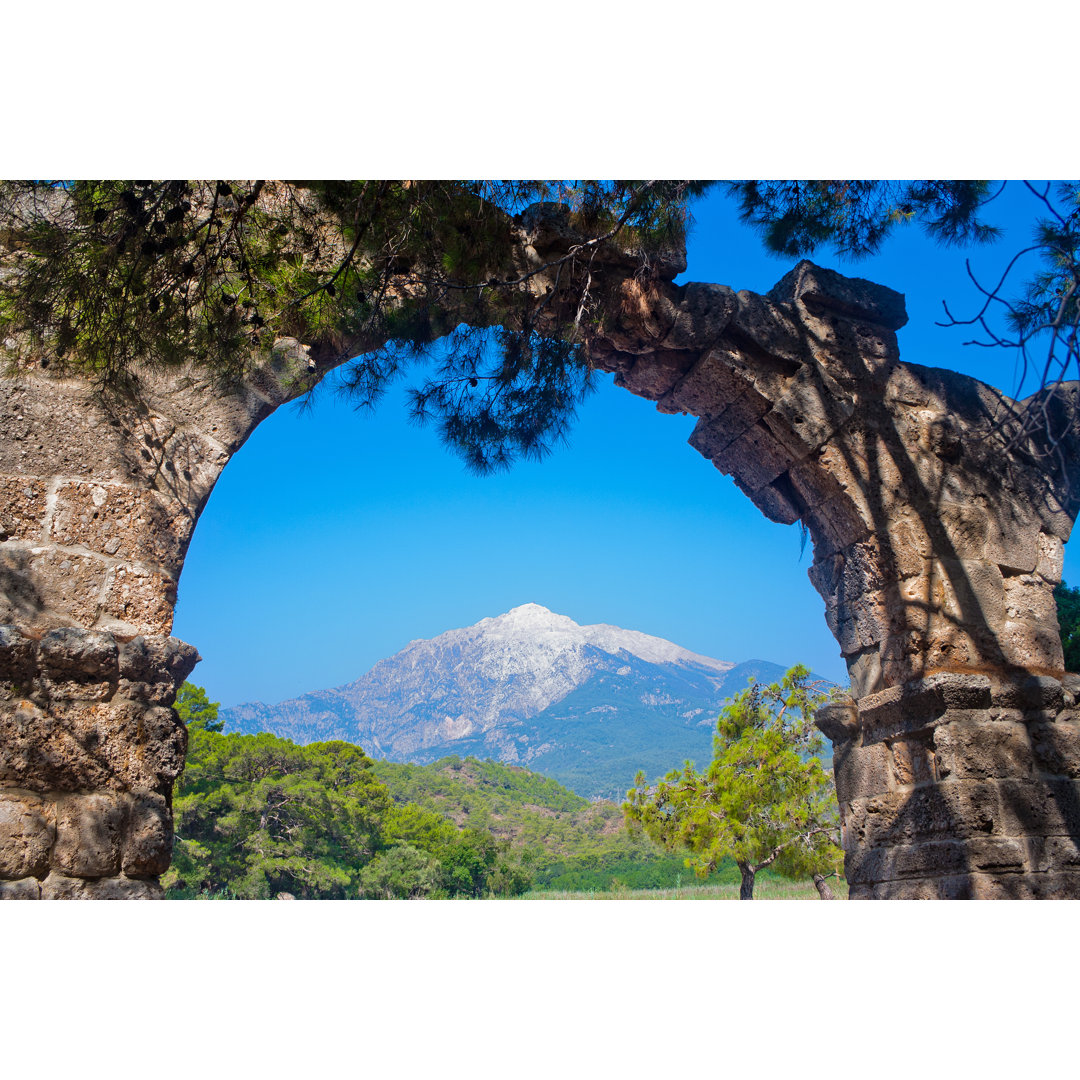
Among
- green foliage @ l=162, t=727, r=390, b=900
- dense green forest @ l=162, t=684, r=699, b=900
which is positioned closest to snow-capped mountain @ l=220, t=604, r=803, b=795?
dense green forest @ l=162, t=684, r=699, b=900

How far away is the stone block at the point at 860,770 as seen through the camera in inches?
148

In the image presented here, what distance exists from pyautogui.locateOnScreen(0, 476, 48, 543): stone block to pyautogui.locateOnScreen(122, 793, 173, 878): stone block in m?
0.92

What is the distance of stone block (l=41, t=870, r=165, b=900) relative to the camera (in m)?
2.23

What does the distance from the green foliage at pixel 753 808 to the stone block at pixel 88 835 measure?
7482 millimetres

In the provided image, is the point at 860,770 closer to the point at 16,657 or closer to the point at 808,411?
the point at 808,411

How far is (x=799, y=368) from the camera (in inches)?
165

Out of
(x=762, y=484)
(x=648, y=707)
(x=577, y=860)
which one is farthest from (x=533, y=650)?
(x=762, y=484)

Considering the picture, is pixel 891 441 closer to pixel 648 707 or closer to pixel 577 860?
pixel 577 860

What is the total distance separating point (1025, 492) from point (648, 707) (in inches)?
3215

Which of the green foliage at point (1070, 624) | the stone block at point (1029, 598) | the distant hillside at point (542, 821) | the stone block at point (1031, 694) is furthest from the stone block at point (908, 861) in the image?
the distant hillside at point (542, 821)

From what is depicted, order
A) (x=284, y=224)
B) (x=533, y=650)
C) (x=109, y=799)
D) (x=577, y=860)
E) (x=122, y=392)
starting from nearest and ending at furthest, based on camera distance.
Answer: (x=109, y=799)
(x=122, y=392)
(x=284, y=224)
(x=577, y=860)
(x=533, y=650)

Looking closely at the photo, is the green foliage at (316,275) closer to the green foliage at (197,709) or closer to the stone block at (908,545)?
the stone block at (908,545)

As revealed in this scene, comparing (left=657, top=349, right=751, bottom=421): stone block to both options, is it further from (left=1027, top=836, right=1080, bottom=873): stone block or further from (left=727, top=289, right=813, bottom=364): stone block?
(left=1027, top=836, right=1080, bottom=873): stone block

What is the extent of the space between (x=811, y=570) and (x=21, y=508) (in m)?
3.72
